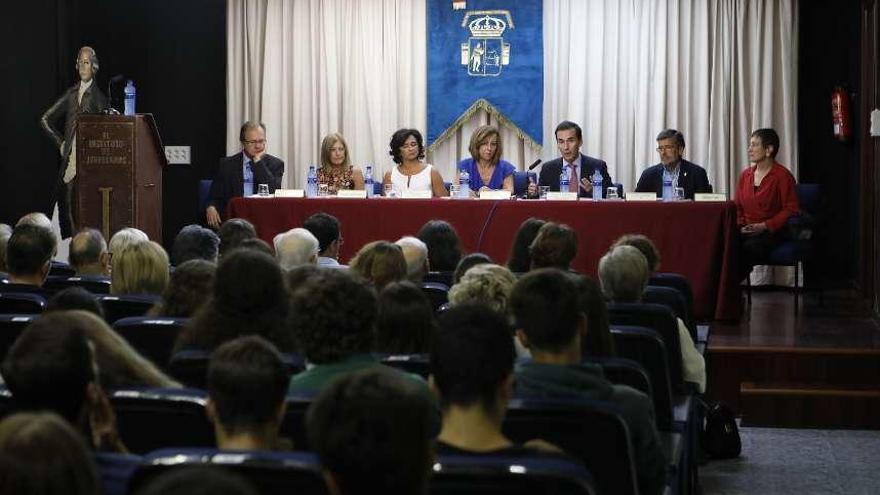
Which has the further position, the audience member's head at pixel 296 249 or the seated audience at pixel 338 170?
the seated audience at pixel 338 170

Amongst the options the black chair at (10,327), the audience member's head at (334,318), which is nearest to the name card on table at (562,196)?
the black chair at (10,327)

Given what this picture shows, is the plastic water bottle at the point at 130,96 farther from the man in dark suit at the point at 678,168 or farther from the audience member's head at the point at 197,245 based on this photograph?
the audience member's head at the point at 197,245

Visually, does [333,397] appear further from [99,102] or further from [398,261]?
[99,102]

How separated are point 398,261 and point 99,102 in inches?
249

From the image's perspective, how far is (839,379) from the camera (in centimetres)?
670

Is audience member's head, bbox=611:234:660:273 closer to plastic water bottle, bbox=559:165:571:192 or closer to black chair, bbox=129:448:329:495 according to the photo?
plastic water bottle, bbox=559:165:571:192

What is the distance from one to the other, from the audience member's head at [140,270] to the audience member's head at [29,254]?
34 centimetres

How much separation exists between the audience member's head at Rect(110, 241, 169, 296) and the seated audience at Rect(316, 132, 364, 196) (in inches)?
165

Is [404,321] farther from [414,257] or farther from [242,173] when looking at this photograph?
[242,173]

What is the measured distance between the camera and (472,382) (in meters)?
2.30

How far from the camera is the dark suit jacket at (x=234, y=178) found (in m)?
9.23

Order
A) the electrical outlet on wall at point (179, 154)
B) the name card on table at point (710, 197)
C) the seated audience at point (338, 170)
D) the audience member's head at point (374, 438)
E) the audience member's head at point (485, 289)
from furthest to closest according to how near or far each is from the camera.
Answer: the electrical outlet on wall at point (179, 154) → the seated audience at point (338, 170) → the name card on table at point (710, 197) → the audience member's head at point (485, 289) → the audience member's head at point (374, 438)

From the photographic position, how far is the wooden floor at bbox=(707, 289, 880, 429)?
249 inches

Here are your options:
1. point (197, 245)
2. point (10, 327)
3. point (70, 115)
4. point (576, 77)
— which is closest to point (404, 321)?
point (10, 327)
